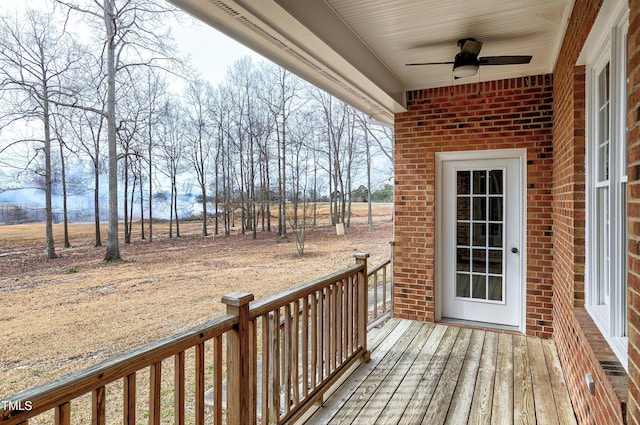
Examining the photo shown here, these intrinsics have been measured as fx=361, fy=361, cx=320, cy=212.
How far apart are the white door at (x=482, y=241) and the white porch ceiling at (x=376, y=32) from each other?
112 cm

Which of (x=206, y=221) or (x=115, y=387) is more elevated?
(x=206, y=221)

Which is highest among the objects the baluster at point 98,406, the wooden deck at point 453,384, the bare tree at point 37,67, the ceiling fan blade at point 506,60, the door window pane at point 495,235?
the bare tree at point 37,67

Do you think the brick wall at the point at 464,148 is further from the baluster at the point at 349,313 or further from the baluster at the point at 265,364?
the baluster at the point at 265,364

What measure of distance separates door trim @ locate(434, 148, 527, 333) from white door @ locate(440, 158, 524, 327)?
0.04 meters

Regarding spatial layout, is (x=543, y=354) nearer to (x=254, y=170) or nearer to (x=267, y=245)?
(x=267, y=245)

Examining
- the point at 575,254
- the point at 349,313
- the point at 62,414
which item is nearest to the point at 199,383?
the point at 62,414

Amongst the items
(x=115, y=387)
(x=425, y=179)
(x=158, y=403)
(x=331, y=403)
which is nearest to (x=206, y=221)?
(x=115, y=387)

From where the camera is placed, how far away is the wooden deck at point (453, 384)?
2396 millimetres

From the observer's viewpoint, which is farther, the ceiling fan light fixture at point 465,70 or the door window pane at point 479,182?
the door window pane at point 479,182

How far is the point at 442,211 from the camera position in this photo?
4.27 metres

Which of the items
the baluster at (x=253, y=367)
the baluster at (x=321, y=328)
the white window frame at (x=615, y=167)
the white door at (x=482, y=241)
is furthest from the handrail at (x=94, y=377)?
the white door at (x=482, y=241)

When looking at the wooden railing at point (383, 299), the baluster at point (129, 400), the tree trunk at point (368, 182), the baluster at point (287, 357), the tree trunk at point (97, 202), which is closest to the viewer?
the baluster at point (129, 400)

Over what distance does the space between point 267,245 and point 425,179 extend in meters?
6.22

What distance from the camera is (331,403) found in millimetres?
2574
